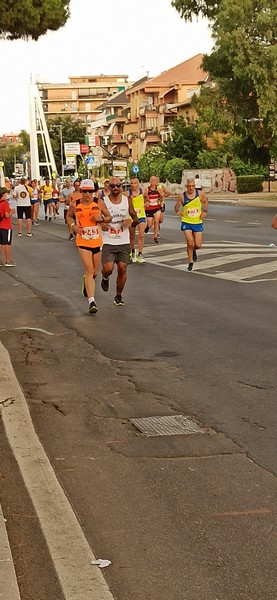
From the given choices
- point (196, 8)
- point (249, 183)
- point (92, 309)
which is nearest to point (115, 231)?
point (92, 309)

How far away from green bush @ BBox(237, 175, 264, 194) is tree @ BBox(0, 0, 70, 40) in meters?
52.8

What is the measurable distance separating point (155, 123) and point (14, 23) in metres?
104

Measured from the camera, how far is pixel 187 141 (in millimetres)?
93188

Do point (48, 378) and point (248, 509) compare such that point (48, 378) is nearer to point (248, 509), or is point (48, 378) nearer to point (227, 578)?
point (248, 509)

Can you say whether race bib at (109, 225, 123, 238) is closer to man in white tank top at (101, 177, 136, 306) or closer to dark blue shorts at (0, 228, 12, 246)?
man in white tank top at (101, 177, 136, 306)

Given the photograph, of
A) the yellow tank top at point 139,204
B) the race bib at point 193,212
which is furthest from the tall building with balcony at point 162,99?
the race bib at point 193,212

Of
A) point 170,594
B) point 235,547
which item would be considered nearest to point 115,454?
point 235,547

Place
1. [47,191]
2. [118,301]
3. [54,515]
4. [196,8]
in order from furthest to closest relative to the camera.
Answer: [196,8] → [47,191] → [118,301] → [54,515]

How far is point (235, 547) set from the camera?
5137 mm

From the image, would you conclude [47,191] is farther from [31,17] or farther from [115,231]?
[115,231]

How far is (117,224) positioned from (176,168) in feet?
251

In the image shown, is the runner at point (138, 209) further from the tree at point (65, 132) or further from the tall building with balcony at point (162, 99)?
the tree at point (65, 132)

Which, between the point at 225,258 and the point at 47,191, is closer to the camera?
the point at 225,258

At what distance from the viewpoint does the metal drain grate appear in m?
7.56
